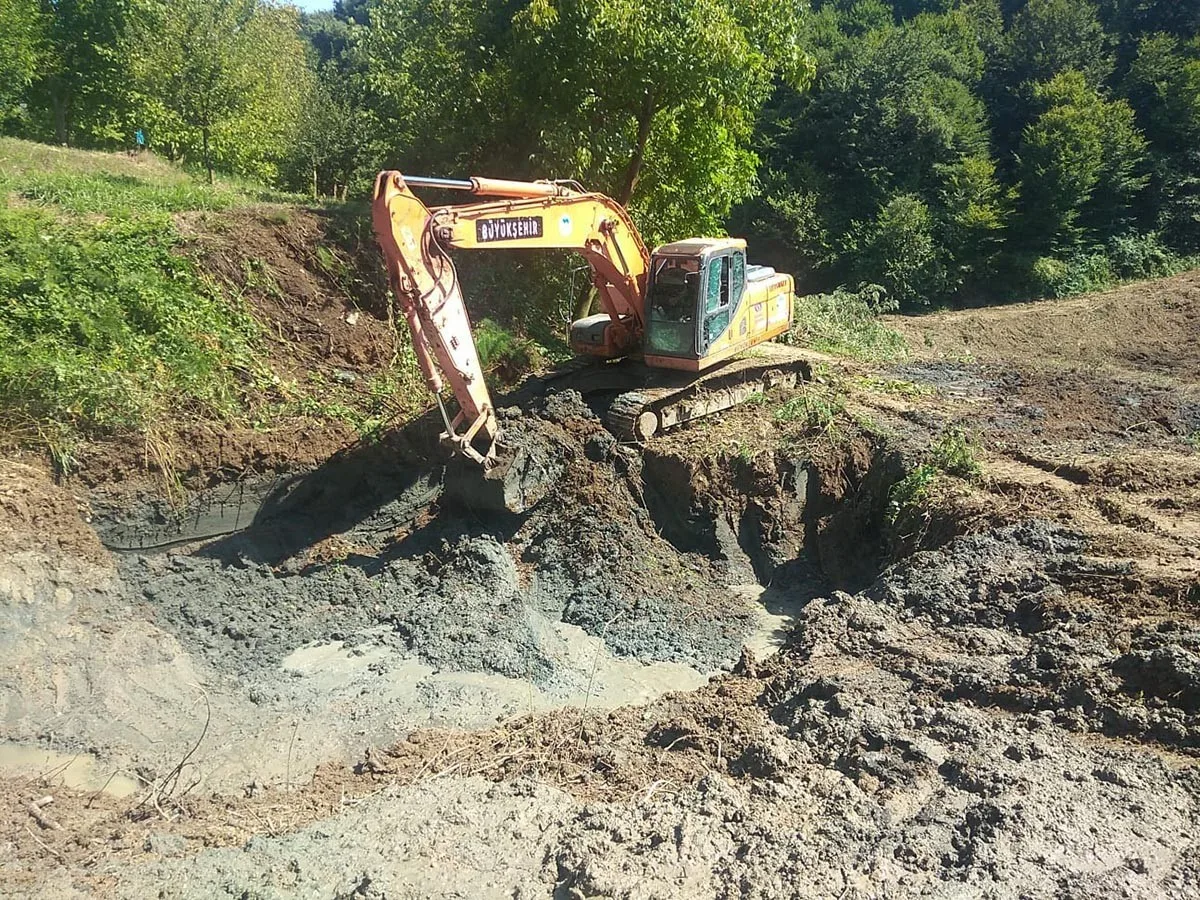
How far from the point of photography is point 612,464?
957 centimetres

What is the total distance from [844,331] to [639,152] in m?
5.44

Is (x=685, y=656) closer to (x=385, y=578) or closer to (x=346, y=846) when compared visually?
(x=385, y=578)

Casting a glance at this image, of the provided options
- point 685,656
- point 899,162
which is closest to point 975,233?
point 899,162

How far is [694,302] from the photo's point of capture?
9.98 metres

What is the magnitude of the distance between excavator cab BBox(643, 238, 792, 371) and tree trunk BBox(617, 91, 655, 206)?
3634mm

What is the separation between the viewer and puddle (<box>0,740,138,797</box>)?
611cm

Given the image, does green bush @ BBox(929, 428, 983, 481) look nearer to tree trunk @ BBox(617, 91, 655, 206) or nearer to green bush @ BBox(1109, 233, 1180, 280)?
tree trunk @ BBox(617, 91, 655, 206)

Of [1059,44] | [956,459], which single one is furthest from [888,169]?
[956,459]

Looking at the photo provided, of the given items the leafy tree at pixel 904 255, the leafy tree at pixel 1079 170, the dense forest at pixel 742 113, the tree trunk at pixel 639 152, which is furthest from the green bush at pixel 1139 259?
the tree trunk at pixel 639 152

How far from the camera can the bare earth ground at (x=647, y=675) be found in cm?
483

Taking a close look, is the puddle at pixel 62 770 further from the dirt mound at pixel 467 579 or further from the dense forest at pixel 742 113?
the dense forest at pixel 742 113

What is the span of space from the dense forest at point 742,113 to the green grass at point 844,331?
1.81m

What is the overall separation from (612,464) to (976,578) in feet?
12.5

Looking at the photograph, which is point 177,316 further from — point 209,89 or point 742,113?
point 742,113
